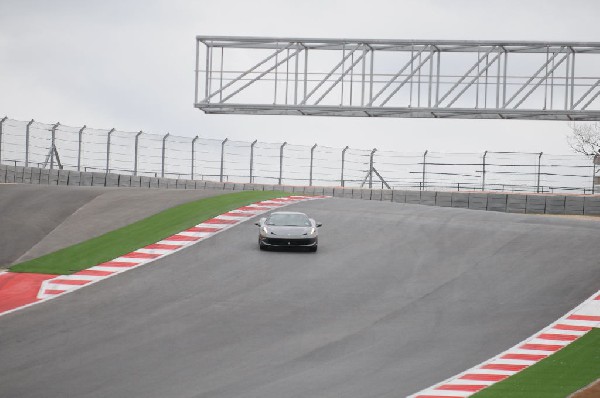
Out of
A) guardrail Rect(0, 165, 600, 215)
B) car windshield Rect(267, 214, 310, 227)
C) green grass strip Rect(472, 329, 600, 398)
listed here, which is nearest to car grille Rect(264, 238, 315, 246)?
car windshield Rect(267, 214, 310, 227)

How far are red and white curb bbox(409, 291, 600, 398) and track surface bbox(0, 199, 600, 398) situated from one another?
305mm

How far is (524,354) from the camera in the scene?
19.8 meters

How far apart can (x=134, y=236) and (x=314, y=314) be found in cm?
1057

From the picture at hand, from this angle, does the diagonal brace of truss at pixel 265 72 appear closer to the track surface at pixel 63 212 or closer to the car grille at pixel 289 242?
the track surface at pixel 63 212

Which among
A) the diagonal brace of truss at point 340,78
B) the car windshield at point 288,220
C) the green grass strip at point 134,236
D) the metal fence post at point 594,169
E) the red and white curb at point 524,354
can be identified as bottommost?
the red and white curb at point 524,354

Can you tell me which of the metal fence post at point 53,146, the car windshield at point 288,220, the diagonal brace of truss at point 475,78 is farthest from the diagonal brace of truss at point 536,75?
the metal fence post at point 53,146

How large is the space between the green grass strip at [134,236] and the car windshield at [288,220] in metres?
3.40

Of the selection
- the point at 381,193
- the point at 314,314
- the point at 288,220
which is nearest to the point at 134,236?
the point at 288,220

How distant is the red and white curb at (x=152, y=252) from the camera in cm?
2619

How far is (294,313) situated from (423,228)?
11.1m

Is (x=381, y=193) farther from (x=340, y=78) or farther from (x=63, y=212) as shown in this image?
(x=63, y=212)

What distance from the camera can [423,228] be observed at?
110ft

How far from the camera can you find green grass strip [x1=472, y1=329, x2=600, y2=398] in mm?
16469

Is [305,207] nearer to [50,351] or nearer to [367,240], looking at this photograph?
[367,240]
